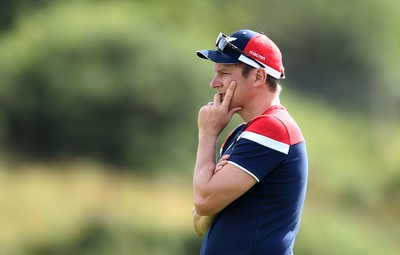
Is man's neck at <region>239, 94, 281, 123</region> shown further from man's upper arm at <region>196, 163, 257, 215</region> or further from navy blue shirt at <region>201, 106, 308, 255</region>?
man's upper arm at <region>196, 163, 257, 215</region>

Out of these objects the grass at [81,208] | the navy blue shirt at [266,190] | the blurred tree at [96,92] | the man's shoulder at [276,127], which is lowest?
the grass at [81,208]

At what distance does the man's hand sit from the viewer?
12.9 feet

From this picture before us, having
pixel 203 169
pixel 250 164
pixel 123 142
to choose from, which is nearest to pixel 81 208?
pixel 123 142

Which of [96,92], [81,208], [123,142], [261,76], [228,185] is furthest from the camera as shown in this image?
[123,142]

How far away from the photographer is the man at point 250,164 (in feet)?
12.3

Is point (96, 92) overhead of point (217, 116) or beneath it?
beneath

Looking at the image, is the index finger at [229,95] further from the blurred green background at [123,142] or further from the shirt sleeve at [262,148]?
the blurred green background at [123,142]

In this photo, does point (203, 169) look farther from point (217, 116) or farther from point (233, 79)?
point (233, 79)

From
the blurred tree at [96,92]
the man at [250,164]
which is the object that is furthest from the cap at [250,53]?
the blurred tree at [96,92]

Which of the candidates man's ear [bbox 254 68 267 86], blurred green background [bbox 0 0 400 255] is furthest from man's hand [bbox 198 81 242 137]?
blurred green background [bbox 0 0 400 255]

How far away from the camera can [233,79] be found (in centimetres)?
397

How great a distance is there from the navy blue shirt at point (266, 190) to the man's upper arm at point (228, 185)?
27 mm

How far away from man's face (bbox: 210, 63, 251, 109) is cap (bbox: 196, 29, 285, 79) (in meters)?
0.04

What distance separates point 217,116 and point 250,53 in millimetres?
325
